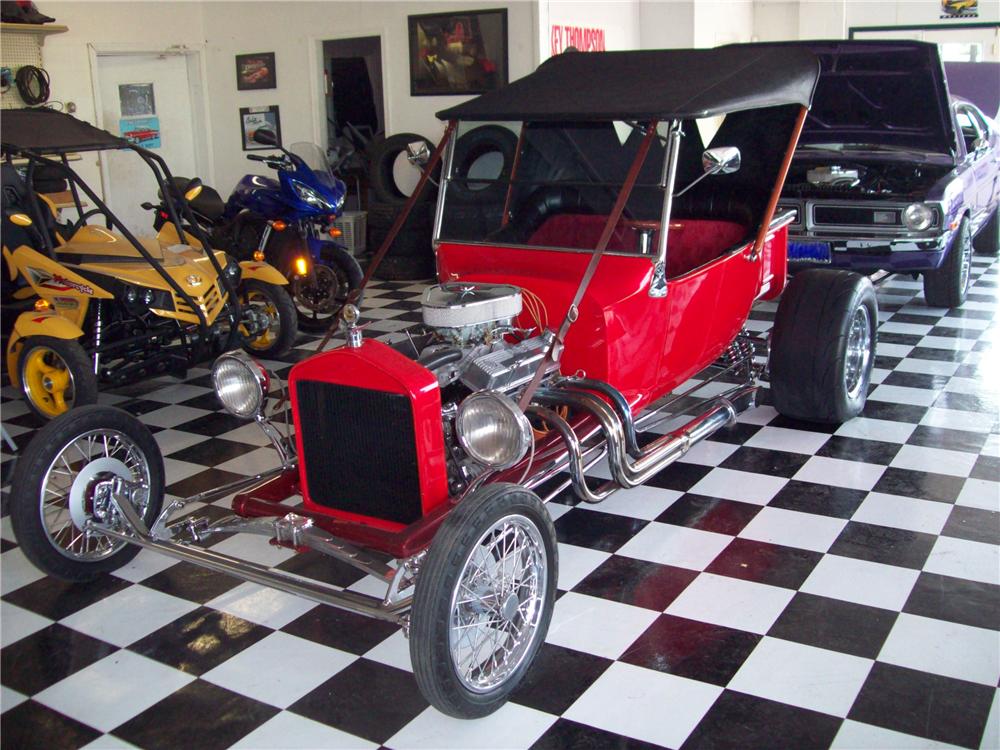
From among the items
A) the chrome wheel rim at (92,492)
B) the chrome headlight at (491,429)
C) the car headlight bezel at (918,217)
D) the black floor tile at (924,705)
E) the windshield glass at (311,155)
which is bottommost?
the black floor tile at (924,705)

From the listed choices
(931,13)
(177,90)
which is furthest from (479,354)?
(931,13)

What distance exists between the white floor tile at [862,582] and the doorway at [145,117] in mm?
8470

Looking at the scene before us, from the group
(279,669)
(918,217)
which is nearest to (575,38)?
(918,217)

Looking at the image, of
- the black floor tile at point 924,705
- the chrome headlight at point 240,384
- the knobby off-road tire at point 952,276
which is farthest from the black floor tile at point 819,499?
the knobby off-road tire at point 952,276

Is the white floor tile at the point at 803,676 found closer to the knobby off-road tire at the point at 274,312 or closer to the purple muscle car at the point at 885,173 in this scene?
the knobby off-road tire at the point at 274,312

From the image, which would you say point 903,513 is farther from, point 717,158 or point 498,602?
point 498,602

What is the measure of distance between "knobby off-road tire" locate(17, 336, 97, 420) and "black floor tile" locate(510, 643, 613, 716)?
310cm

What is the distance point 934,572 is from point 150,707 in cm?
258

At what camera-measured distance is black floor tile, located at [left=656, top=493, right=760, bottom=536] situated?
388 centimetres

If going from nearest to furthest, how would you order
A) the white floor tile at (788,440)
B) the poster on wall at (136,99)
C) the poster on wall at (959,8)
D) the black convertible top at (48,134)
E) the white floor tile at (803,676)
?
the white floor tile at (803,676)
the white floor tile at (788,440)
the black convertible top at (48,134)
the poster on wall at (136,99)
the poster on wall at (959,8)

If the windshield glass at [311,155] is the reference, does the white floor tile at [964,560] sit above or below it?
below

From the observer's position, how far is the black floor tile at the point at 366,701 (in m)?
2.72

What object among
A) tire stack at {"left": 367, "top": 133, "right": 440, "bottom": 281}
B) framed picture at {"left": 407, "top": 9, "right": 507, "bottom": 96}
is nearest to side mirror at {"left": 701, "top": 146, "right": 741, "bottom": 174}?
tire stack at {"left": 367, "top": 133, "right": 440, "bottom": 281}

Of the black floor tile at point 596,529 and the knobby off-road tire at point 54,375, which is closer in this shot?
the black floor tile at point 596,529
